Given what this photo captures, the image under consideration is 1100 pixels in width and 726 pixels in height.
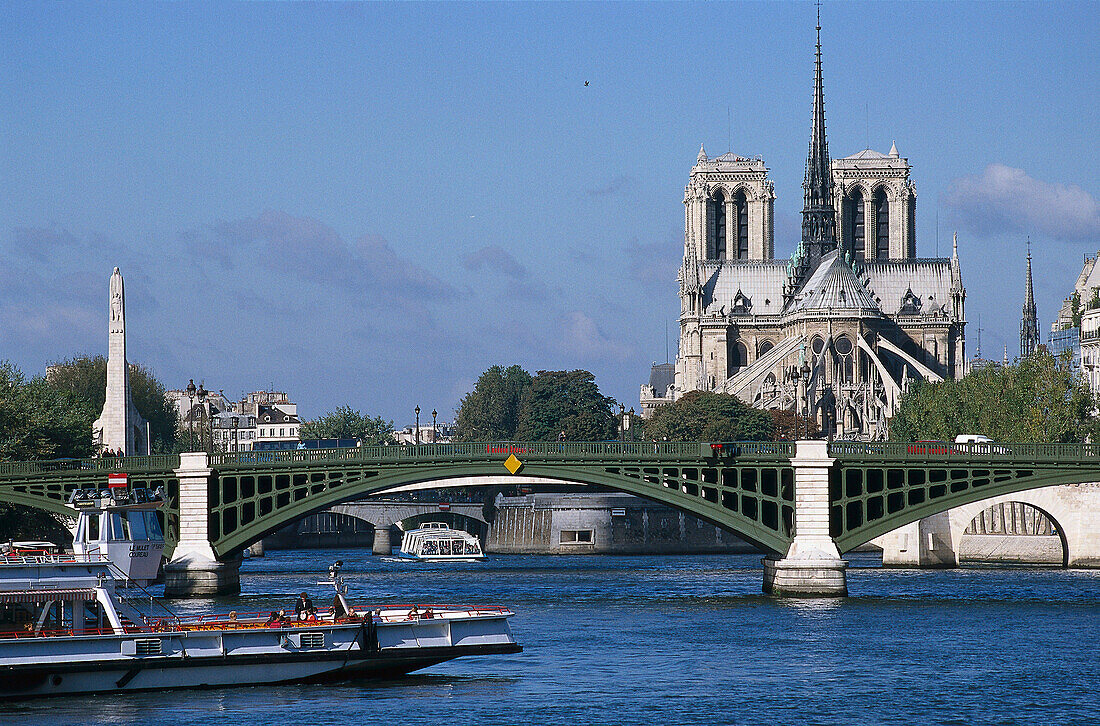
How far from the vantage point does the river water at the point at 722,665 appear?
4716 centimetres

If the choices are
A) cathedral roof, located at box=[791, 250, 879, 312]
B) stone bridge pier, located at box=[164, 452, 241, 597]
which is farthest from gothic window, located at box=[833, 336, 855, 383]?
stone bridge pier, located at box=[164, 452, 241, 597]

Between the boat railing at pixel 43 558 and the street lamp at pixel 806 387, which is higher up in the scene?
the street lamp at pixel 806 387

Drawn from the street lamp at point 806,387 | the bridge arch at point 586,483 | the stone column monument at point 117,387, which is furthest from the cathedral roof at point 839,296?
the bridge arch at point 586,483

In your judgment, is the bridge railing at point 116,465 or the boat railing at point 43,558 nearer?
the boat railing at point 43,558

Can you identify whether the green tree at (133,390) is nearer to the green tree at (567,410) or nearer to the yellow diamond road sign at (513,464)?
the green tree at (567,410)

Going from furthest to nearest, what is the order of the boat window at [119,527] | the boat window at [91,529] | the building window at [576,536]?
1. the building window at [576,536]
2. the boat window at [119,527]
3. the boat window at [91,529]

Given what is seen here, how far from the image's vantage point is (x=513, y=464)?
76.3 m

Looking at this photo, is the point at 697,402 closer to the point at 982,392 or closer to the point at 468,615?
the point at 982,392

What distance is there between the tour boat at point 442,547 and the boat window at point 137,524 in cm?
4483

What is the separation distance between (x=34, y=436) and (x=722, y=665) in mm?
51610

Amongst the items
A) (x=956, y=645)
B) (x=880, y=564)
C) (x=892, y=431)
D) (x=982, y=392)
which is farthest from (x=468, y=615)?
(x=892, y=431)

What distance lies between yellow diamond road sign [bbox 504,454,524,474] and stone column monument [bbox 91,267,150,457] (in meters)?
35.4

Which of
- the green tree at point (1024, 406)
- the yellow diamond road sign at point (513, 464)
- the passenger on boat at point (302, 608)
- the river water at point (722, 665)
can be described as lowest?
the river water at point (722, 665)

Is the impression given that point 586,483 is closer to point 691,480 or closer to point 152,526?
point 691,480
